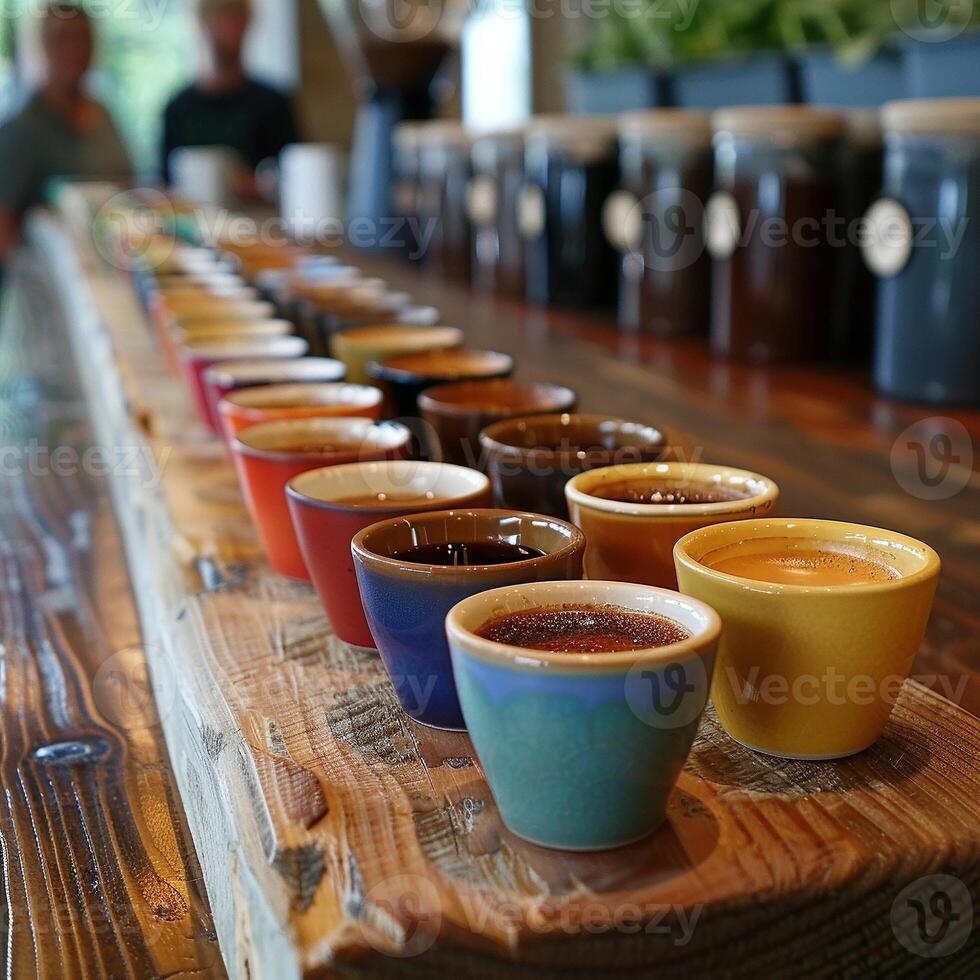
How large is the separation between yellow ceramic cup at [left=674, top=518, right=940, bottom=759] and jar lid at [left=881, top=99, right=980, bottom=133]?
0.78 meters

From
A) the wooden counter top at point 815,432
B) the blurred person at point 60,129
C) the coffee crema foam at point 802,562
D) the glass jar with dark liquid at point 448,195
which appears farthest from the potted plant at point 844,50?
the blurred person at point 60,129

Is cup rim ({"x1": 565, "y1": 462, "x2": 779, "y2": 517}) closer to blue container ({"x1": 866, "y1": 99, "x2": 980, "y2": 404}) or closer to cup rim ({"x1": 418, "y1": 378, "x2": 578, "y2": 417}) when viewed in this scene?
cup rim ({"x1": 418, "y1": 378, "x2": 578, "y2": 417})

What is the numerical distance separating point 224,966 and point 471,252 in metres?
2.08

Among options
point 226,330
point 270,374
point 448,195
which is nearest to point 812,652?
point 270,374

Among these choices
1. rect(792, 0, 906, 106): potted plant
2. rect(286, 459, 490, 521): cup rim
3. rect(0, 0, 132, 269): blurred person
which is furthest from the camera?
rect(0, 0, 132, 269): blurred person

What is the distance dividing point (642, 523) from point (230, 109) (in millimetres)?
4909

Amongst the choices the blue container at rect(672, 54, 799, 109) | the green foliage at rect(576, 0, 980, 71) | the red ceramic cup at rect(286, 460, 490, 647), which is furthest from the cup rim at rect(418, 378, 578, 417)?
the blue container at rect(672, 54, 799, 109)

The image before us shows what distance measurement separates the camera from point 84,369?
2170 millimetres

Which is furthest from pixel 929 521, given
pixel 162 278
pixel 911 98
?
pixel 162 278

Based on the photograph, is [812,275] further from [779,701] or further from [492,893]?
[492,893]

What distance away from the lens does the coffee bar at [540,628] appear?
479 millimetres

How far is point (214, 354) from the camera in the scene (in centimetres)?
121

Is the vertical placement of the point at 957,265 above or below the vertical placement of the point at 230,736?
above

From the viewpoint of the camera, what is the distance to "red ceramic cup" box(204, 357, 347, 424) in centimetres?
109
